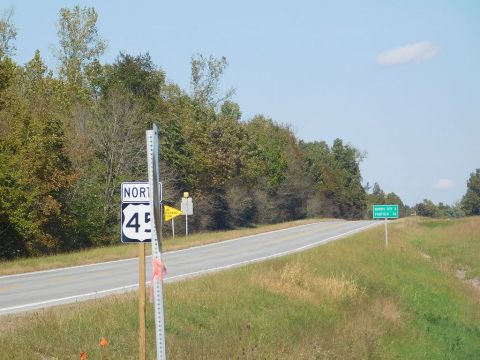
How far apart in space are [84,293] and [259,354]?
7998 millimetres

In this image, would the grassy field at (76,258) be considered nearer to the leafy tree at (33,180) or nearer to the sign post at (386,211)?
the leafy tree at (33,180)

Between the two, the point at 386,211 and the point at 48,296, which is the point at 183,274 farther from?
the point at 386,211

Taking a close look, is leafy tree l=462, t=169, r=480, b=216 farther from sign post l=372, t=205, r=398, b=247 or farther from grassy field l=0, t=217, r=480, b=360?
grassy field l=0, t=217, r=480, b=360

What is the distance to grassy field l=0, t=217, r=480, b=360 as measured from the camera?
33.0ft

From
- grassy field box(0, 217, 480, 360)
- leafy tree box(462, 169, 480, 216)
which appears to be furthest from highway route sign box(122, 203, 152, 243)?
leafy tree box(462, 169, 480, 216)

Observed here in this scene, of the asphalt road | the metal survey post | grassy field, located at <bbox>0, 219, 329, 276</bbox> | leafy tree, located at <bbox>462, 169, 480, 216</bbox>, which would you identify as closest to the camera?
the metal survey post

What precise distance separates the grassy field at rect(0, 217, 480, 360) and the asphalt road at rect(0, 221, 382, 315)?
7.94ft

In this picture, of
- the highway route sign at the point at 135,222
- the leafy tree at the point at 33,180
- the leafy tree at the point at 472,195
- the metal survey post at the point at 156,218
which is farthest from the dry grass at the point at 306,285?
the leafy tree at the point at 472,195

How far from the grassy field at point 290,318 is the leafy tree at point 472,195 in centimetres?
11364

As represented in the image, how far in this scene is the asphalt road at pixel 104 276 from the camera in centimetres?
1672

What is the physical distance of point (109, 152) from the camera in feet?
153

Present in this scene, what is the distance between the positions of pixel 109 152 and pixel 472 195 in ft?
356

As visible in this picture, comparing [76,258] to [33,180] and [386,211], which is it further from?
[386,211]

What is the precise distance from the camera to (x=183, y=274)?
22.7 m
